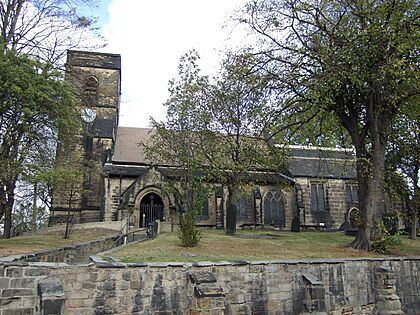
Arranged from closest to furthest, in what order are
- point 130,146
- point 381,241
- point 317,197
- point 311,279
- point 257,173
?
point 311,279
point 381,241
point 257,173
point 130,146
point 317,197

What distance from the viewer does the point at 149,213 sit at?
2750 cm

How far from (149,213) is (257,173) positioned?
934 cm

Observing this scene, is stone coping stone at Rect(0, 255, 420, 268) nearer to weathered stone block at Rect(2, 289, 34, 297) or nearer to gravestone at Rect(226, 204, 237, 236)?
weathered stone block at Rect(2, 289, 34, 297)

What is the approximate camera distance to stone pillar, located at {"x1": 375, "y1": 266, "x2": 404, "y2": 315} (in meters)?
13.3

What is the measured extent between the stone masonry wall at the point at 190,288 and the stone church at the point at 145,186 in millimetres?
12579

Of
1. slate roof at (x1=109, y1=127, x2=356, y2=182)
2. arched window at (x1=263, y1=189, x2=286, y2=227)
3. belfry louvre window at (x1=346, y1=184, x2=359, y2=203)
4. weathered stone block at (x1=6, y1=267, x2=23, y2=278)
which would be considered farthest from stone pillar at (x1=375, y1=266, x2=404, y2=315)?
belfry louvre window at (x1=346, y1=184, x2=359, y2=203)

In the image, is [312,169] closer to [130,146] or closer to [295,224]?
[295,224]

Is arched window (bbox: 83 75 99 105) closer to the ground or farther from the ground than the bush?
farther from the ground

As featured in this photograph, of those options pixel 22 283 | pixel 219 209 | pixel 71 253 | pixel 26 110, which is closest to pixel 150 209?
pixel 219 209

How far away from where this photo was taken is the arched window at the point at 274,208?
32312 millimetres

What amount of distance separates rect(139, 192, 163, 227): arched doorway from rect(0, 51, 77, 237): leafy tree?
11969 mm

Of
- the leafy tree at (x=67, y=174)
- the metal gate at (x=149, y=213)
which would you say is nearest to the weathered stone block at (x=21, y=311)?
the leafy tree at (x=67, y=174)

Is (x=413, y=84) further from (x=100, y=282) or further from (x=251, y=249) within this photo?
(x=100, y=282)

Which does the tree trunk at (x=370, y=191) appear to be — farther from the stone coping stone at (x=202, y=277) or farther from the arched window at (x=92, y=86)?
the arched window at (x=92, y=86)
